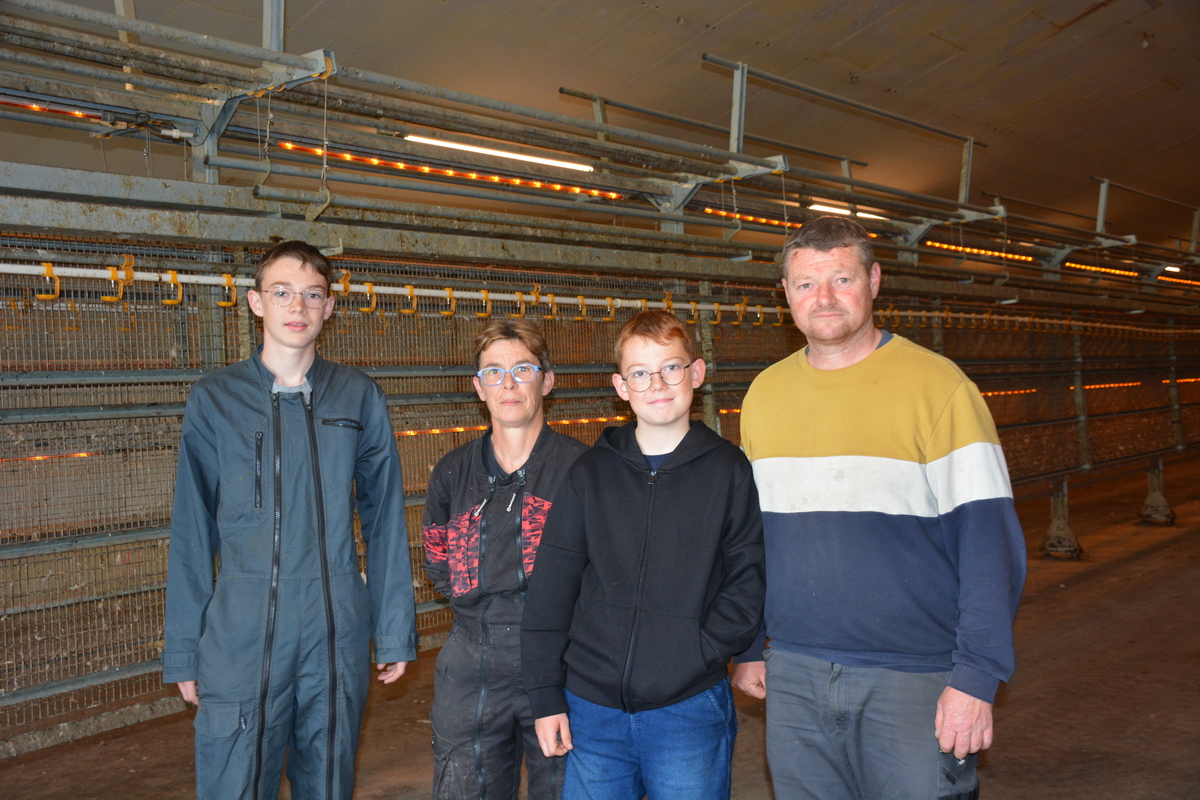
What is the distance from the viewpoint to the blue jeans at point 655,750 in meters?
1.91

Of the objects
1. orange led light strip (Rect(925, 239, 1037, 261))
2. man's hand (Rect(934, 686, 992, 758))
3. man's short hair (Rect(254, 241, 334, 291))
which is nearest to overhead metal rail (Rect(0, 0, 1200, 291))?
orange led light strip (Rect(925, 239, 1037, 261))

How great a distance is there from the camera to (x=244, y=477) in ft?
7.40

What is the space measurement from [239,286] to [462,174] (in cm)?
134

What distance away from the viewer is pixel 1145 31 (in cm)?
830

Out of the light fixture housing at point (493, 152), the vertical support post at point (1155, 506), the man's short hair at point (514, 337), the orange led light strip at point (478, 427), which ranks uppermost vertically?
the light fixture housing at point (493, 152)

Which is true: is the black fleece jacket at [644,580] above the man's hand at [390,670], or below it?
above

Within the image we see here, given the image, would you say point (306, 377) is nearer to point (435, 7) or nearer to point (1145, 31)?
point (435, 7)

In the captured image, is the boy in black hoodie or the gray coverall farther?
the gray coverall

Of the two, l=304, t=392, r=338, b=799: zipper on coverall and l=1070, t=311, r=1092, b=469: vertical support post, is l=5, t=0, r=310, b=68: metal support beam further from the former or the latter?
l=1070, t=311, r=1092, b=469: vertical support post

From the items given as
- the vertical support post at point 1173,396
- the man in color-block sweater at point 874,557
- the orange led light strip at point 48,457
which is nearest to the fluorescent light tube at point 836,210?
the man in color-block sweater at point 874,557

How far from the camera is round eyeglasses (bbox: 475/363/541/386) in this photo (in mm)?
2428

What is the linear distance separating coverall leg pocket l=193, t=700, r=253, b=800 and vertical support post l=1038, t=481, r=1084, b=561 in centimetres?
756

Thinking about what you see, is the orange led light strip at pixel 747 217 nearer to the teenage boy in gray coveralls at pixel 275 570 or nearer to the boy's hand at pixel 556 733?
the teenage boy in gray coveralls at pixel 275 570

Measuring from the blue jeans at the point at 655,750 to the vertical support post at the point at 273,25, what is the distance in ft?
9.25
